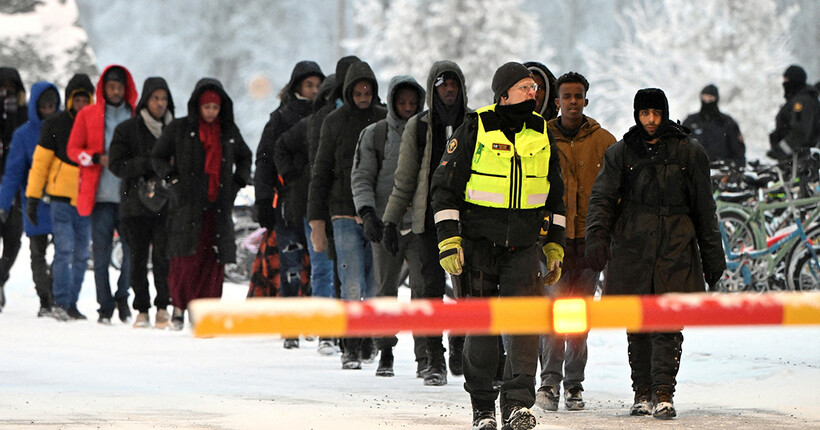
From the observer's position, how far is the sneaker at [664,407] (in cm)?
868

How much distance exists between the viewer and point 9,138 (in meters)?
16.8

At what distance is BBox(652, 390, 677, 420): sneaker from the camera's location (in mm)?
8680

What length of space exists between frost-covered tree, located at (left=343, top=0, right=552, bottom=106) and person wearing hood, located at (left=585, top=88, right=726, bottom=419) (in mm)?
42985

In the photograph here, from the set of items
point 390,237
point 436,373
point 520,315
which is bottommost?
point 436,373

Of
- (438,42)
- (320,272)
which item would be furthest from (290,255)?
(438,42)

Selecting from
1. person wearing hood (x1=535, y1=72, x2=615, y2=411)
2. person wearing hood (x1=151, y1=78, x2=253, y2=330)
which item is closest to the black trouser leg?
person wearing hood (x1=151, y1=78, x2=253, y2=330)

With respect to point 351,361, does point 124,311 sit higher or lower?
higher

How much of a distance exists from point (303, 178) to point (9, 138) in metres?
5.02

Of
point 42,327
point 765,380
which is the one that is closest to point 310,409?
point 765,380

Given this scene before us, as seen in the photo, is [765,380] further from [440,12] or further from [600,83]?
[600,83]

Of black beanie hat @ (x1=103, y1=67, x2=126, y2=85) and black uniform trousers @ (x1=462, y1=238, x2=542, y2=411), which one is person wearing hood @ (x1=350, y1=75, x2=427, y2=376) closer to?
black uniform trousers @ (x1=462, y1=238, x2=542, y2=411)

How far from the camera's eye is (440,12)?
174 ft

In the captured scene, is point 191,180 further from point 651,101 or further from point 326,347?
point 651,101

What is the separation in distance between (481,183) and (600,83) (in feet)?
204
